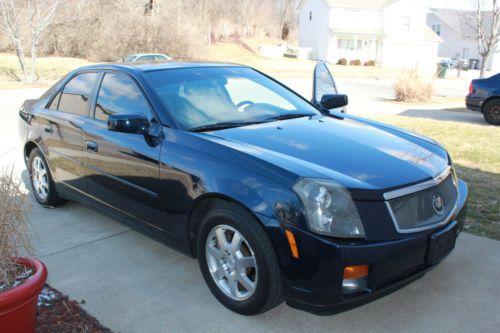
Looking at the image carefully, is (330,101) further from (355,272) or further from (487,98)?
(487,98)

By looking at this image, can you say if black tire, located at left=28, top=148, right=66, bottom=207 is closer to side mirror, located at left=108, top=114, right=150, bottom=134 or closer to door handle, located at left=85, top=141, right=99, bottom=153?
door handle, located at left=85, top=141, right=99, bottom=153

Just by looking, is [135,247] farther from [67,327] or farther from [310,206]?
[310,206]

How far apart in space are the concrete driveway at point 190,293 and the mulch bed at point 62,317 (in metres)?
0.08

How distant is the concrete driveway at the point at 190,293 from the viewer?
3139 millimetres

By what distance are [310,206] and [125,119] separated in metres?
1.61

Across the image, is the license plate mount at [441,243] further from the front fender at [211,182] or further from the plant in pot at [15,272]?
the plant in pot at [15,272]

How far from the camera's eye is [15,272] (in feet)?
8.74

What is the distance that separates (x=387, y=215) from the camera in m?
2.83

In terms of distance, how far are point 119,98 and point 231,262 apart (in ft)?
6.13

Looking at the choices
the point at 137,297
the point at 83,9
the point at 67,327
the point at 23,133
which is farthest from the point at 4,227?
the point at 83,9

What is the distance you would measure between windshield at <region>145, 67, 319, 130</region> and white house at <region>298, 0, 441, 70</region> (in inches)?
1916

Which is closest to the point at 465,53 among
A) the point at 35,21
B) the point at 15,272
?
the point at 35,21

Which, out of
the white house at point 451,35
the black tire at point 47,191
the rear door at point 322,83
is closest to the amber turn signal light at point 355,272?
the black tire at point 47,191

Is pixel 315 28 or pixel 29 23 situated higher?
pixel 315 28
